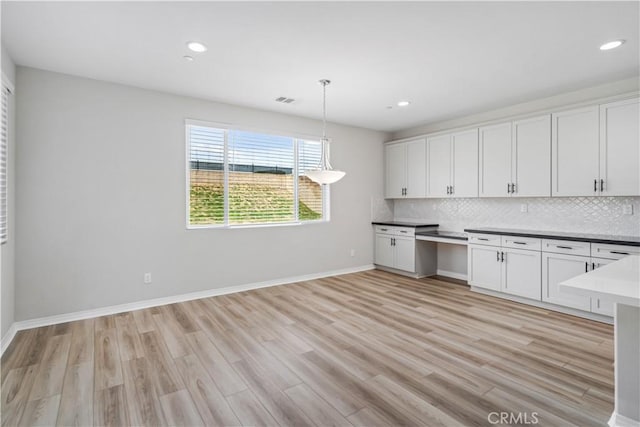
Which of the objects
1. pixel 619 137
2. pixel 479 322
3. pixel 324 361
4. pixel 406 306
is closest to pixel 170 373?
pixel 324 361

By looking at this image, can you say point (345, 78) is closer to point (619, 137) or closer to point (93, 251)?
point (619, 137)

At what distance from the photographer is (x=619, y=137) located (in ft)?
12.0

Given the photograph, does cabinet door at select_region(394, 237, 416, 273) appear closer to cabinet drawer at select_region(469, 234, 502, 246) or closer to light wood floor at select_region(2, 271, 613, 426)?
cabinet drawer at select_region(469, 234, 502, 246)

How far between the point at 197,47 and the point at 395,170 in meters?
4.26

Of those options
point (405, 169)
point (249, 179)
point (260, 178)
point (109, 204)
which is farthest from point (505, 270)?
point (109, 204)

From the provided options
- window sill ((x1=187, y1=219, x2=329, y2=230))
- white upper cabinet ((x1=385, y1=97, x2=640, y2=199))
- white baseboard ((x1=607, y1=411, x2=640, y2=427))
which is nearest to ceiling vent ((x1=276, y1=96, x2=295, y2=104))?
window sill ((x1=187, y1=219, x2=329, y2=230))

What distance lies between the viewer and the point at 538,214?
4578mm

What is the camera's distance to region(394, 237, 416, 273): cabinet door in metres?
5.51

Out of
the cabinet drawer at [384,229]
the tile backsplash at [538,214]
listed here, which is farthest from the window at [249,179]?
the tile backsplash at [538,214]

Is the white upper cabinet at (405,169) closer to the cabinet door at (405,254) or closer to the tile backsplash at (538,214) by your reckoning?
the tile backsplash at (538,214)

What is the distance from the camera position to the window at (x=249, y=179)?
14.7 feet

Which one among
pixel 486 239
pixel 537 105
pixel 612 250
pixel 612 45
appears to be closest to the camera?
pixel 612 45

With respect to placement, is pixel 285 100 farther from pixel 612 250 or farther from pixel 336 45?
pixel 612 250

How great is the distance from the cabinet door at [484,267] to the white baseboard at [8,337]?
5.29 metres
